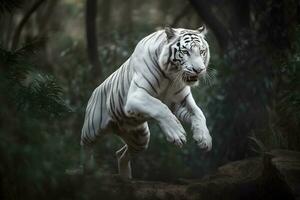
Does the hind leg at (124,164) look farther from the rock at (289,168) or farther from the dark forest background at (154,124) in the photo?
the rock at (289,168)

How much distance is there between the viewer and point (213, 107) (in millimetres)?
8148

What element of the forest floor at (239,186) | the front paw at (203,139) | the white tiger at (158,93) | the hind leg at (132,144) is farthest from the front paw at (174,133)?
the hind leg at (132,144)

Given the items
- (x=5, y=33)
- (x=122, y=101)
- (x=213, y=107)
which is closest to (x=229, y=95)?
(x=213, y=107)

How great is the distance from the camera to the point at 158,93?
5.23m

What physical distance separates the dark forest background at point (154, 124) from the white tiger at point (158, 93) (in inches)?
12.9

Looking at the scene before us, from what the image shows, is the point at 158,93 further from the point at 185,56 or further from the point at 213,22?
the point at 213,22

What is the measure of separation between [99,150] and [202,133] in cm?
382

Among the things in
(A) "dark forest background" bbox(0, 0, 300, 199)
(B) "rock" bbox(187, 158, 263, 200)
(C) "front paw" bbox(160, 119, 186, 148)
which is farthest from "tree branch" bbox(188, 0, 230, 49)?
(C) "front paw" bbox(160, 119, 186, 148)

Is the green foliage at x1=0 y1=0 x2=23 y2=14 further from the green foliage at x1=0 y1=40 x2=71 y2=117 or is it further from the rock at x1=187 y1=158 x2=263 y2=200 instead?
the rock at x1=187 y1=158 x2=263 y2=200

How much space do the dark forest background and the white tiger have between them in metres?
0.33

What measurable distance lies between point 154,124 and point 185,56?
378 centimetres

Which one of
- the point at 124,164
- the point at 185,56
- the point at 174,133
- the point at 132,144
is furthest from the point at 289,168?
the point at 124,164

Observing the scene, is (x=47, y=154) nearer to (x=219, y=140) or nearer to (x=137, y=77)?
(x=137, y=77)

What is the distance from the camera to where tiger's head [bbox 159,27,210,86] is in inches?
190
